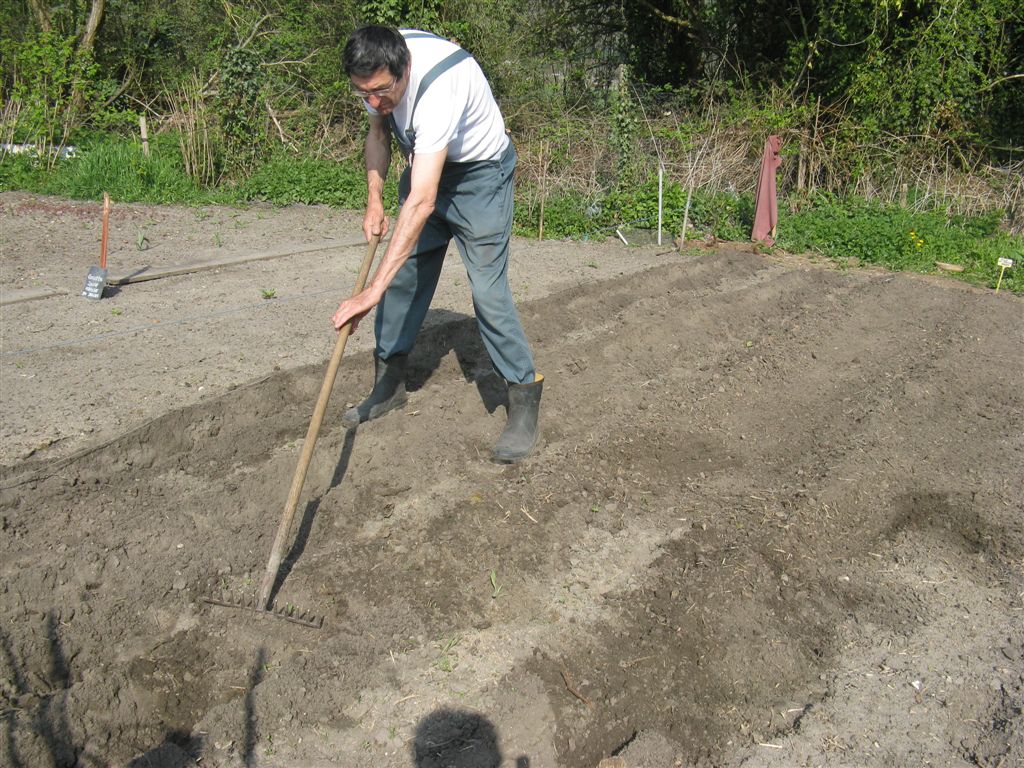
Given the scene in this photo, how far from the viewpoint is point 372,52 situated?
327cm

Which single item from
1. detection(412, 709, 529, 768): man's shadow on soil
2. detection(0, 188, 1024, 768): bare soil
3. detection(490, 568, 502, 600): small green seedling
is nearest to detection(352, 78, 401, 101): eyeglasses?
detection(0, 188, 1024, 768): bare soil

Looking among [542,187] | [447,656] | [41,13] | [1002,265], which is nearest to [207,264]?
[542,187]

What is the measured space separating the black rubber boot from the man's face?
4.69 feet

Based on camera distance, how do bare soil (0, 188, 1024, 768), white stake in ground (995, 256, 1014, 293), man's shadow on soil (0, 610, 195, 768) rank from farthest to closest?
1. white stake in ground (995, 256, 1014, 293)
2. bare soil (0, 188, 1024, 768)
3. man's shadow on soil (0, 610, 195, 768)

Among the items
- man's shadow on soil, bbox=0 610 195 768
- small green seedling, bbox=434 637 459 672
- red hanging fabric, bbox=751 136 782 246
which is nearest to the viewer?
man's shadow on soil, bbox=0 610 195 768

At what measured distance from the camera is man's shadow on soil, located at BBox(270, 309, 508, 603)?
4.38 m

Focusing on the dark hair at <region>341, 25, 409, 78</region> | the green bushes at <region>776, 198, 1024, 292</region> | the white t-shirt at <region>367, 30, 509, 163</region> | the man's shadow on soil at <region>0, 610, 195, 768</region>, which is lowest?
the green bushes at <region>776, 198, 1024, 292</region>

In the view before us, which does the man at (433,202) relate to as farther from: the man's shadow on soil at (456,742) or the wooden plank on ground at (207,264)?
the wooden plank on ground at (207,264)

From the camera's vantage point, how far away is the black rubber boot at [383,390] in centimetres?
457

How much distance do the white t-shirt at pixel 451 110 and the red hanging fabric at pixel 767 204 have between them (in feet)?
19.8

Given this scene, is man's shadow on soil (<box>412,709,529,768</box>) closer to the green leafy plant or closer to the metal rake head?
the green leafy plant

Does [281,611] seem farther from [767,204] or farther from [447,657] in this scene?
[767,204]

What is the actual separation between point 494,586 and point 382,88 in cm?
191

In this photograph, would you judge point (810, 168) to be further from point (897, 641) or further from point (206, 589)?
point (206, 589)
